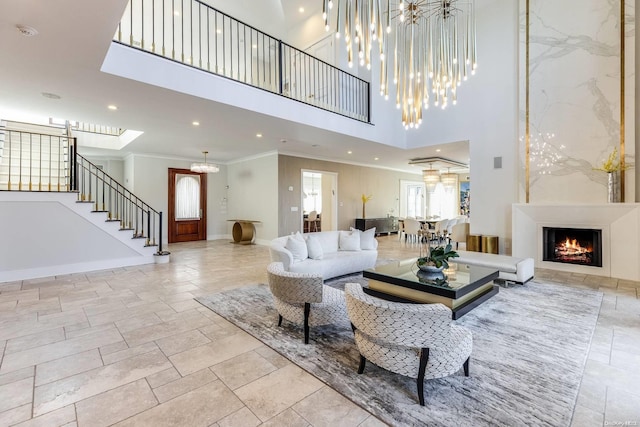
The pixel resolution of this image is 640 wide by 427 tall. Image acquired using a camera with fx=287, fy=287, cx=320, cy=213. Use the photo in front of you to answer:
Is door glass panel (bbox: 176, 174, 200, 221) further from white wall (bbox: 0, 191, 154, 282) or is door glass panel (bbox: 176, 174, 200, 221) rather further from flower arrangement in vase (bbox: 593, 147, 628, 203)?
flower arrangement in vase (bbox: 593, 147, 628, 203)

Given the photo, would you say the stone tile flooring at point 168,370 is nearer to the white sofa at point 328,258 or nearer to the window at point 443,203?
the white sofa at point 328,258

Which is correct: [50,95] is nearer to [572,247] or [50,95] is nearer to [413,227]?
[413,227]

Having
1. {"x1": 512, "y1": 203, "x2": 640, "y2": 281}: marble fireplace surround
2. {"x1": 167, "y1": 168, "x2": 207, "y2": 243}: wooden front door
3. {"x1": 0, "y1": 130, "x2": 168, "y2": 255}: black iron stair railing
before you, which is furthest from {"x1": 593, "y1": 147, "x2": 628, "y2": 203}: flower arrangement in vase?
{"x1": 167, "y1": 168, "x2": 207, "y2": 243}: wooden front door

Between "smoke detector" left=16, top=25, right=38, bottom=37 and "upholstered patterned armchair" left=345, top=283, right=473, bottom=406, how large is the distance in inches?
148

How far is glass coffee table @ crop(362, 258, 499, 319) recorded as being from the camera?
2.81m

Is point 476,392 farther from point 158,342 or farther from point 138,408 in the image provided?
point 158,342

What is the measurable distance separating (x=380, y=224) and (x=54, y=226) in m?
9.30

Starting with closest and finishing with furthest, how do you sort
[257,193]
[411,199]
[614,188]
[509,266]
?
[509,266]
[614,188]
[257,193]
[411,199]

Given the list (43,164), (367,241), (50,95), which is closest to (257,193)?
(367,241)

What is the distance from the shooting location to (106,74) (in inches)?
139

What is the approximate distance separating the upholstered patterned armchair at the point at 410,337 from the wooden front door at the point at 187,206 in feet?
29.6

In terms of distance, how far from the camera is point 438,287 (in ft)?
9.41

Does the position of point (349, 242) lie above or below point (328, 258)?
above

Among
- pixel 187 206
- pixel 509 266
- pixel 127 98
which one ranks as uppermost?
pixel 127 98
